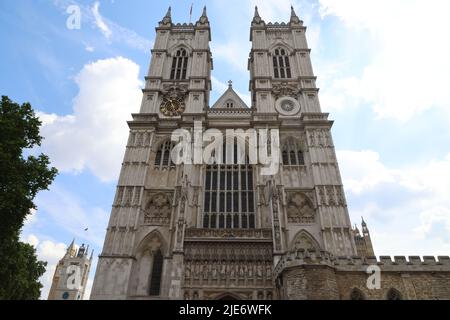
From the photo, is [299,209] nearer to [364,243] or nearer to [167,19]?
[364,243]

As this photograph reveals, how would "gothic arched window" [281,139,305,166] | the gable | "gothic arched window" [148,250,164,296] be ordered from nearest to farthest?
1. "gothic arched window" [148,250,164,296]
2. "gothic arched window" [281,139,305,166]
3. the gable

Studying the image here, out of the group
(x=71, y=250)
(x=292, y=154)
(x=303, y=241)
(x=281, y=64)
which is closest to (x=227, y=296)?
(x=303, y=241)

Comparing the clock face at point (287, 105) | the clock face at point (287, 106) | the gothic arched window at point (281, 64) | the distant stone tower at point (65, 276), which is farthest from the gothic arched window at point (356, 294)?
the distant stone tower at point (65, 276)

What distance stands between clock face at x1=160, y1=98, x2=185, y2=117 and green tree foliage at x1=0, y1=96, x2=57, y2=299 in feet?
41.2

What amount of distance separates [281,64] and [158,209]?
18.9m

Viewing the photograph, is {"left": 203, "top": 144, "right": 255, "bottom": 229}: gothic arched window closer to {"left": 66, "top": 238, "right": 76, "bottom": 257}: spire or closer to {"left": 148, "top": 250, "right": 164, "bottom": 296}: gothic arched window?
{"left": 148, "top": 250, "right": 164, "bottom": 296}: gothic arched window

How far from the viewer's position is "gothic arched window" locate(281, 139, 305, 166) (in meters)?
24.1

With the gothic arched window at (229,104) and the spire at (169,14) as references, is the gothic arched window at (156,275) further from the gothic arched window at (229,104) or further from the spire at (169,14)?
the spire at (169,14)

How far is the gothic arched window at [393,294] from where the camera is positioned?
12891 millimetres

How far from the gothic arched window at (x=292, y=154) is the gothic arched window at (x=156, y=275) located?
11.6 metres

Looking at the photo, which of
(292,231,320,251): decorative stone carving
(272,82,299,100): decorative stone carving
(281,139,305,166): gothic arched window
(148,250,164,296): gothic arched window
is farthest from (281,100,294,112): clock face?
(148,250,164,296): gothic arched window

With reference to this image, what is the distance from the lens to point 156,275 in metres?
19.2

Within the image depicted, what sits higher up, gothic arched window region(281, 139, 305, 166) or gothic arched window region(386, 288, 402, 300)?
gothic arched window region(281, 139, 305, 166)
